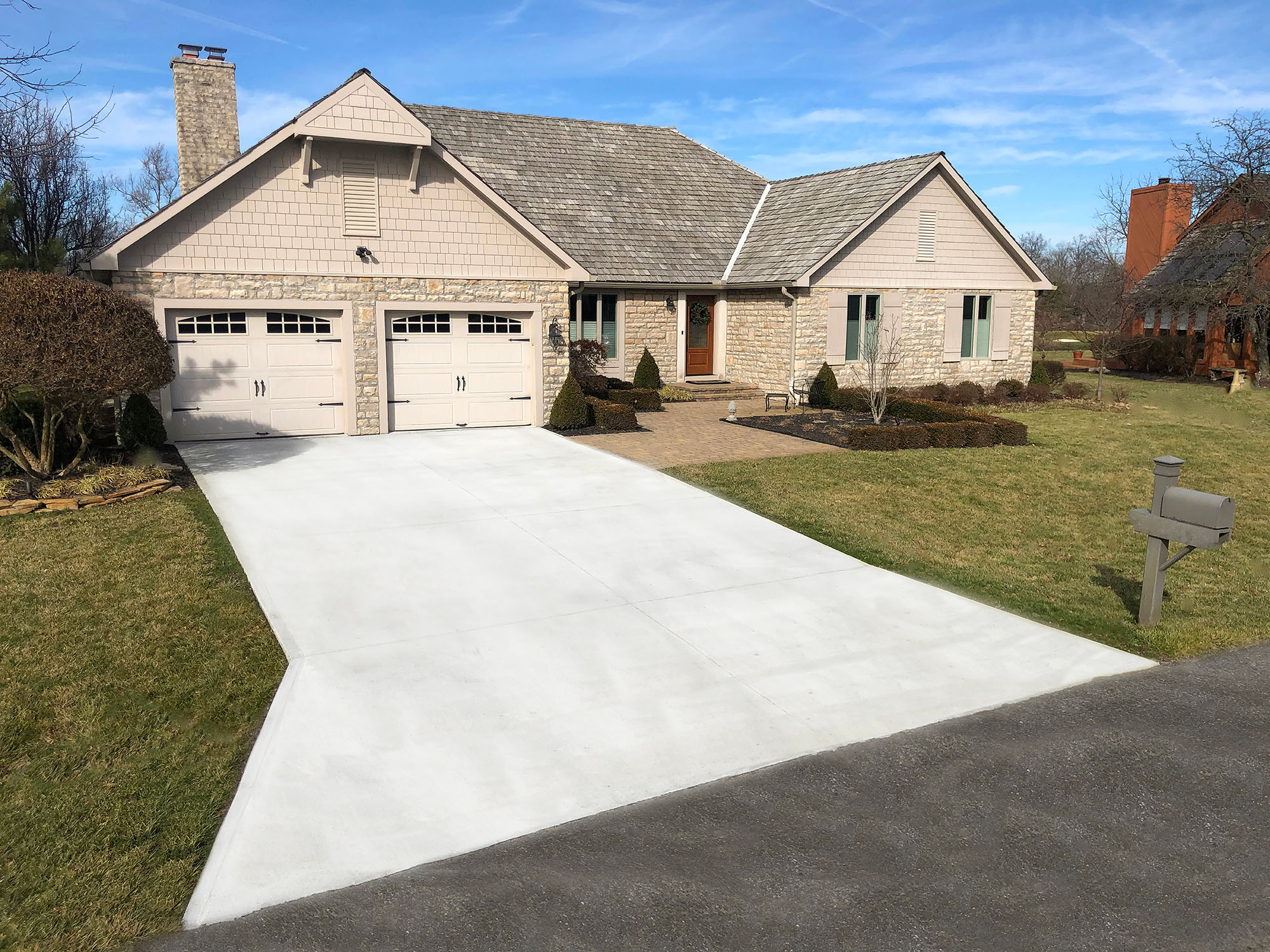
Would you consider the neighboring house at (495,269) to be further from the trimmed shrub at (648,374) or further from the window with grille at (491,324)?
the trimmed shrub at (648,374)

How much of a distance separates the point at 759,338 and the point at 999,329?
23.3ft

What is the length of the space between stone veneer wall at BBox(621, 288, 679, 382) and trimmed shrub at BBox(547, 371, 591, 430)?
5699mm

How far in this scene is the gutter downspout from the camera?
22891mm

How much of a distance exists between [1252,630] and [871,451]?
8.46 metres

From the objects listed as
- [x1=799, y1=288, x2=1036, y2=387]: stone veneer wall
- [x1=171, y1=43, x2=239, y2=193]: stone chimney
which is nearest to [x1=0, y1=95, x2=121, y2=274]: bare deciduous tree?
[x1=171, y1=43, x2=239, y2=193]: stone chimney

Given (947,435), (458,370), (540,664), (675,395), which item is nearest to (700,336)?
(675,395)

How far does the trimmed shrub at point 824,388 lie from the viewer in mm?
22328

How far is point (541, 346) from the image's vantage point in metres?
18.0

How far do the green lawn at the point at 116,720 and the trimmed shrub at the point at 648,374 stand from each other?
1356cm

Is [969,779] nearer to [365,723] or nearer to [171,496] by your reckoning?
[365,723]

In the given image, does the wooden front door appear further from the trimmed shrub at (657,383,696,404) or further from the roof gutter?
the trimmed shrub at (657,383,696,404)

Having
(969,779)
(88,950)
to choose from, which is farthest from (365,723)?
(969,779)

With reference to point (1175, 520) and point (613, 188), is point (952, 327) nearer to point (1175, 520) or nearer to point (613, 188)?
point (613, 188)

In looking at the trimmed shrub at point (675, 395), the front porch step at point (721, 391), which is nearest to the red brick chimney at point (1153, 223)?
the front porch step at point (721, 391)
